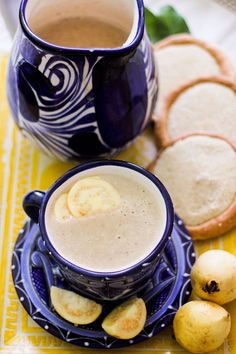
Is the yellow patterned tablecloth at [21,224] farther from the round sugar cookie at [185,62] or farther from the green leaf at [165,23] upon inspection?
the green leaf at [165,23]

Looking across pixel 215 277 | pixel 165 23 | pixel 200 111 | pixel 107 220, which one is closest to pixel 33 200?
pixel 107 220

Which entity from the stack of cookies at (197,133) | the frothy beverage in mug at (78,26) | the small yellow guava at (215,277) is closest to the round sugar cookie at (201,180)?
the stack of cookies at (197,133)

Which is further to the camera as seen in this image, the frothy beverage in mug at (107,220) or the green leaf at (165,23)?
the green leaf at (165,23)

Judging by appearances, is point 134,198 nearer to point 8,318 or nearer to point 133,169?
point 133,169

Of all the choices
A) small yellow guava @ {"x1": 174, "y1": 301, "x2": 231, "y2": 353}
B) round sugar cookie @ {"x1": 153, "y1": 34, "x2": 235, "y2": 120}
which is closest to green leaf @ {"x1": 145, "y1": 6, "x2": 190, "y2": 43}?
round sugar cookie @ {"x1": 153, "y1": 34, "x2": 235, "y2": 120}

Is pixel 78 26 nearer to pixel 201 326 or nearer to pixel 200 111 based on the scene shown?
pixel 200 111

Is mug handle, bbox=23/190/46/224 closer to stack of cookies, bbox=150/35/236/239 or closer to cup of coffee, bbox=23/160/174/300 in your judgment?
cup of coffee, bbox=23/160/174/300
